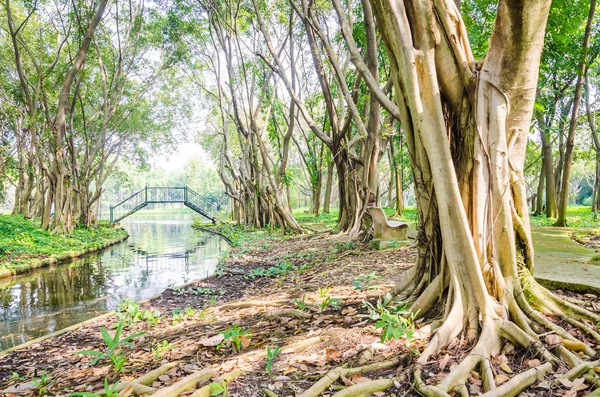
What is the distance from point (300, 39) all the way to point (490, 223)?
14347mm

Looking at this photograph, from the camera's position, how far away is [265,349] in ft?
9.22

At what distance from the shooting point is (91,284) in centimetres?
763

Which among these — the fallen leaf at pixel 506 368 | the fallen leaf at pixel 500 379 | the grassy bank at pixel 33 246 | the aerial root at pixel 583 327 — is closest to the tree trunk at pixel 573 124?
the aerial root at pixel 583 327

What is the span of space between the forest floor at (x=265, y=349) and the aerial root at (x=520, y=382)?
39 mm

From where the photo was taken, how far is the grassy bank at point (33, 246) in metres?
8.89

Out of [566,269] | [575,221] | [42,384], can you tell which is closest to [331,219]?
[575,221]

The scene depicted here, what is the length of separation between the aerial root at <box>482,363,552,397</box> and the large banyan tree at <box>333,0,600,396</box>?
24 cm

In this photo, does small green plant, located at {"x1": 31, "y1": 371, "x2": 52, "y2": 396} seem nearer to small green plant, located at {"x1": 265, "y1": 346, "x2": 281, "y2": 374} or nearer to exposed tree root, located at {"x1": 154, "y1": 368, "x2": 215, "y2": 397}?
exposed tree root, located at {"x1": 154, "y1": 368, "x2": 215, "y2": 397}

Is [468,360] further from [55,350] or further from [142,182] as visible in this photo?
[142,182]

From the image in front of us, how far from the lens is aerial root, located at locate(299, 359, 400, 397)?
208 cm

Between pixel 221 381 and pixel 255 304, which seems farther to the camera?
pixel 255 304

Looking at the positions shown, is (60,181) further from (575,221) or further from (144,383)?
(575,221)

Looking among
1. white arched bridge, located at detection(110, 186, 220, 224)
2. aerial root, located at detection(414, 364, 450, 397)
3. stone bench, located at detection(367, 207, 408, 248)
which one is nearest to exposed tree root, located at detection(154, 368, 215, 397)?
aerial root, located at detection(414, 364, 450, 397)

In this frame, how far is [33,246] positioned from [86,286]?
435cm
